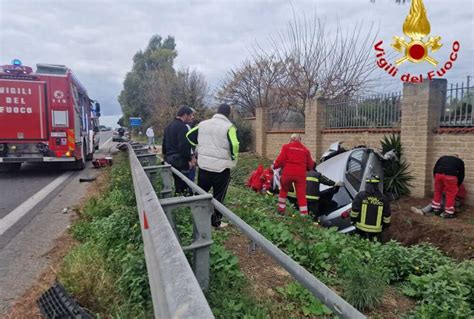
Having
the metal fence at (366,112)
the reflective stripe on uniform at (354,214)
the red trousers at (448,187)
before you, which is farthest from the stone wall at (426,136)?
the reflective stripe on uniform at (354,214)

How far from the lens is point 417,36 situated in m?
11.6

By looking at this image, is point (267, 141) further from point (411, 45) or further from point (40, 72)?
point (40, 72)

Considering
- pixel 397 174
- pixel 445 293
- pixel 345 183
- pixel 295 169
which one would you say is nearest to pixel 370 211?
pixel 345 183

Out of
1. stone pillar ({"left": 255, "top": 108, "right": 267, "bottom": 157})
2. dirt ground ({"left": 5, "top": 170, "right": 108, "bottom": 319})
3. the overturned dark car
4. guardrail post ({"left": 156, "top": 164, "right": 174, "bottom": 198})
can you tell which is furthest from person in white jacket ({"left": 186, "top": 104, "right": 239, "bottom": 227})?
stone pillar ({"left": 255, "top": 108, "right": 267, "bottom": 157})

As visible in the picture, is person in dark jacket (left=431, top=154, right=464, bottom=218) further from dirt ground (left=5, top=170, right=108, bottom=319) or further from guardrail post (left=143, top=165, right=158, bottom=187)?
dirt ground (left=5, top=170, right=108, bottom=319)

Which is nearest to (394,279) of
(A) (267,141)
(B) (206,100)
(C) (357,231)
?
(C) (357,231)

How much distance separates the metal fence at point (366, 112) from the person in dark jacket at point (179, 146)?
6.35 m

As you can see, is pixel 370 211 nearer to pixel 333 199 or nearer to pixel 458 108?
pixel 333 199

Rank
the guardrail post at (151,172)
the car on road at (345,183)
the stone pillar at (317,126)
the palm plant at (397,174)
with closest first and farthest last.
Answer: the guardrail post at (151,172)
the car on road at (345,183)
the palm plant at (397,174)
the stone pillar at (317,126)

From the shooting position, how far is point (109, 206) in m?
5.43

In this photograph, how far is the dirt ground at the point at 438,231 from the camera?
577cm

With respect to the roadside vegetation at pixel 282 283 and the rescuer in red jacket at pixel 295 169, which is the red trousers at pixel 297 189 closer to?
the rescuer in red jacket at pixel 295 169

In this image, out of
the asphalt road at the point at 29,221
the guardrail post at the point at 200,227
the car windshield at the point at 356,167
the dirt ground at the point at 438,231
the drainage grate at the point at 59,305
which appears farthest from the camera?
the car windshield at the point at 356,167

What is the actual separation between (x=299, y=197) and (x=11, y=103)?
28.4ft
